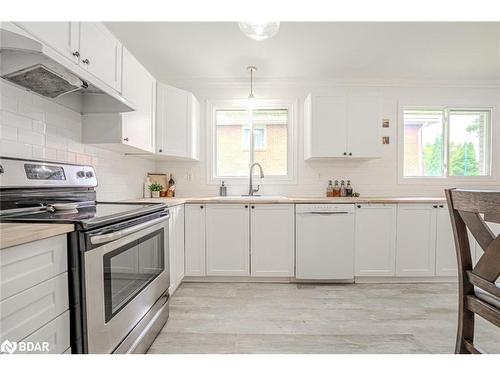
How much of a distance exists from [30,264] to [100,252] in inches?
11.7

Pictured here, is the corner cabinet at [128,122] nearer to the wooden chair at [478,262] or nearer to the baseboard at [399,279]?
the wooden chair at [478,262]

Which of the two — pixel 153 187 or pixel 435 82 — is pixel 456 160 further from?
pixel 153 187

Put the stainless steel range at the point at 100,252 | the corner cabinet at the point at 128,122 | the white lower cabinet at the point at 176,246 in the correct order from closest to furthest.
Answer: the stainless steel range at the point at 100,252
the corner cabinet at the point at 128,122
the white lower cabinet at the point at 176,246

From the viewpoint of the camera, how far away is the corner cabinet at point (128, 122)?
2080 mm

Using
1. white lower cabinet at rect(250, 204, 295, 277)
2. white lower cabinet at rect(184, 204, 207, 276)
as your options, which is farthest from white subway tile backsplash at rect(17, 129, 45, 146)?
white lower cabinet at rect(250, 204, 295, 277)

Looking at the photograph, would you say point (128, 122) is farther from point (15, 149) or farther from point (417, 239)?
point (417, 239)

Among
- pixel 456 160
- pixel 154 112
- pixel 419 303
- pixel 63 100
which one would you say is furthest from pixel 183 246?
pixel 456 160

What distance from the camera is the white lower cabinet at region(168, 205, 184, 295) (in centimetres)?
251

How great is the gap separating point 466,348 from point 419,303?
1.44 meters

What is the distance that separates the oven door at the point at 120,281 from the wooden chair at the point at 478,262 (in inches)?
58.3

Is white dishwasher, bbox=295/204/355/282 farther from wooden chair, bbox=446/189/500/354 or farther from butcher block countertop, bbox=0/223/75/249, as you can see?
butcher block countertop, bbox=0/223/75/249

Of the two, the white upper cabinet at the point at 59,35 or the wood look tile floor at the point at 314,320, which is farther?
the wood look tile floor at the point at 314,320

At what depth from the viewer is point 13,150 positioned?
1.47m

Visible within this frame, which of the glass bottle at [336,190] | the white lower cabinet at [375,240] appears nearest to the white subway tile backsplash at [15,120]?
the white lower cabinet at [375,240]
